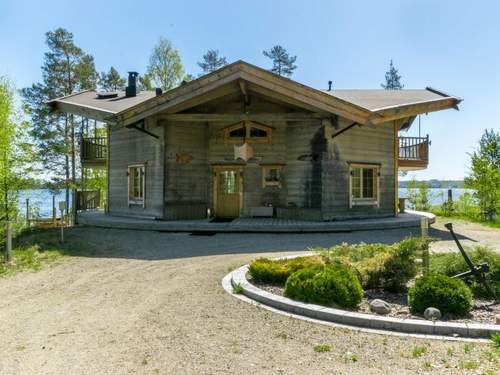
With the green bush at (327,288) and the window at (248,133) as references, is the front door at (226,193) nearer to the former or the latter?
the window at (248,133)

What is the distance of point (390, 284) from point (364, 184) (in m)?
9.07

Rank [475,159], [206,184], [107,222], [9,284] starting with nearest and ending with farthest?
[9,284]
[107,222]
[206,184]
[475,159]

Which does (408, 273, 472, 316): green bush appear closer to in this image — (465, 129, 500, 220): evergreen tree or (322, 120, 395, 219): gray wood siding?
(322, 120, 395, 219): gray wood siding

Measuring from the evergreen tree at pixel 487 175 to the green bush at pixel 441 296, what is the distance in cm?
1545

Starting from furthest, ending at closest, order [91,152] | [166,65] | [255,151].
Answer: [166,65] < [91,152] < [255,151]

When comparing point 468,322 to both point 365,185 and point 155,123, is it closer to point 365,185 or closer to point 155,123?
point 365,185

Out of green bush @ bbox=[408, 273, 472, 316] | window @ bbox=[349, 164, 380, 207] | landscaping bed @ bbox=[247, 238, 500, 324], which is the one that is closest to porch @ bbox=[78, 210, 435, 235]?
window @ bbox=[349, 164, 380, 207]

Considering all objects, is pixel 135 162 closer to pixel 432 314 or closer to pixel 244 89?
pixel 244 89

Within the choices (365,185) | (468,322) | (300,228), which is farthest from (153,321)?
(365,185)

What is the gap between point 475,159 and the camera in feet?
59.3

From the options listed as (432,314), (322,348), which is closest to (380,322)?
(432,314)

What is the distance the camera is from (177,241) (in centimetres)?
1010

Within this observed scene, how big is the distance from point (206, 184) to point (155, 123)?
2.80 m

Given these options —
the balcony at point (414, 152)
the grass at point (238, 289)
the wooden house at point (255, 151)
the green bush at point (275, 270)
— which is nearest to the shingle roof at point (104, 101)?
the wooden house at point (255, 151)
